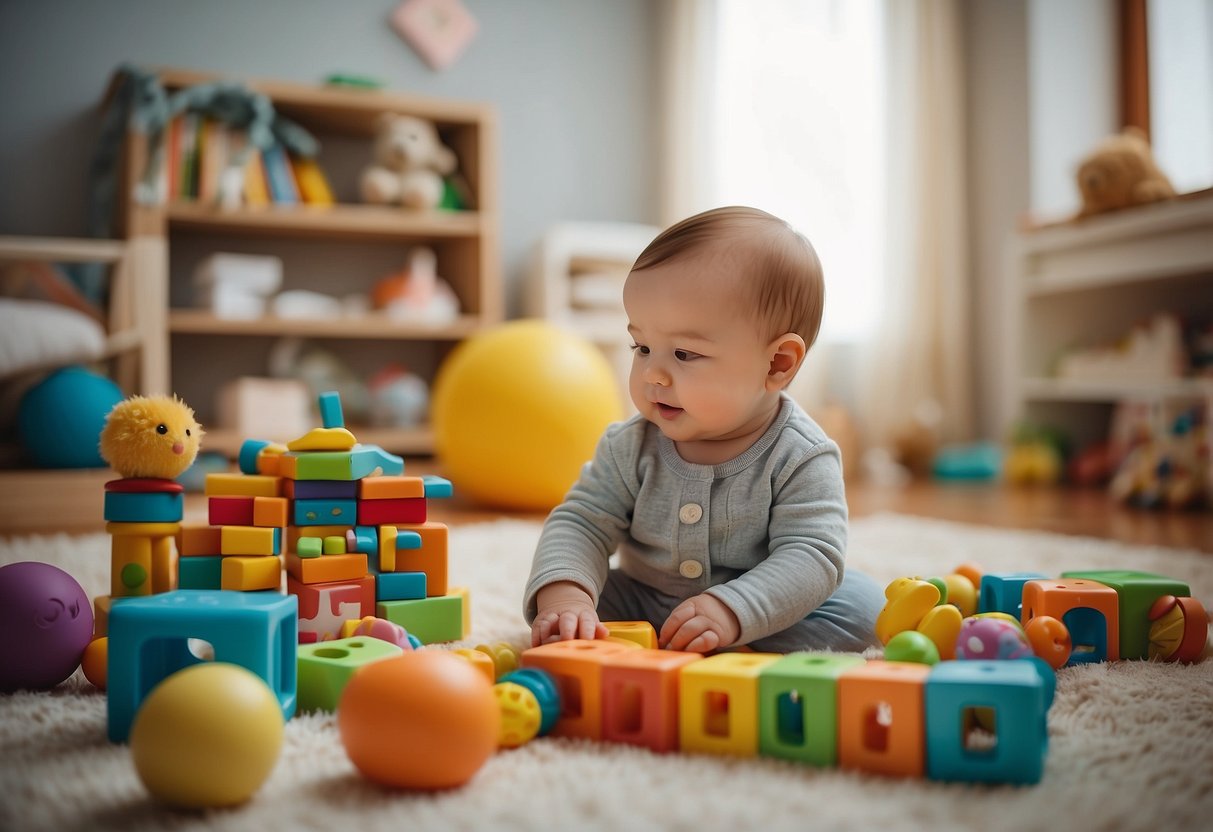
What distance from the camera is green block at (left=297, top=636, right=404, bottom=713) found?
2.62ft

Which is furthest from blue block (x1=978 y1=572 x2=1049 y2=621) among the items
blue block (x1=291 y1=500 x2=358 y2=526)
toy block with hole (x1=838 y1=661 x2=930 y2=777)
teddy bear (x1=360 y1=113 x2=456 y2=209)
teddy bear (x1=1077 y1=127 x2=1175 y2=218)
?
teddy bear (x1=360 y1=113 x2=456 y2=209)

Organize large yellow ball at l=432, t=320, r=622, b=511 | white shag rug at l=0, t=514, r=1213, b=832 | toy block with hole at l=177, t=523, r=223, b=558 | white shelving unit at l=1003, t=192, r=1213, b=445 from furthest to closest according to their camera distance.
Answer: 1. white shelving unit at l=1003, t=192, r=1213, b=445
2. large yellow ball at l=432, t=320, r=622, b=511
3. toy block with hole at l=177, t=523, r=223, b=558
4. white shag rug at l=0, t=514, r=1213, b=832

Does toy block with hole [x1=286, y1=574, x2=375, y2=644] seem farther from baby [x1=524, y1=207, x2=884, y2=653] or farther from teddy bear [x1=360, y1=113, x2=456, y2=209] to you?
teddy bear [x1=360, y1=113, x2=456, y2=209]

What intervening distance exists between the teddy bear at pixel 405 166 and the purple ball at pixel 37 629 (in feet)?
7.46

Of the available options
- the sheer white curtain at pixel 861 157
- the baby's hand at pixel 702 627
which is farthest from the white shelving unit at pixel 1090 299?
the baby's hand at pixel 702 627

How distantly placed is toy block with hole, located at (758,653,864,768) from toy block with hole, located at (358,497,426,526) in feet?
1.48

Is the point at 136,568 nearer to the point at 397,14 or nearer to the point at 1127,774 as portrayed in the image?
the point at 1127,774

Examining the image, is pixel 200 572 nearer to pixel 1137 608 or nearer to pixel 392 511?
pixel 392 511

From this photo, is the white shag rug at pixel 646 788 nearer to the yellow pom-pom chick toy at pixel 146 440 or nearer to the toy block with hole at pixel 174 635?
the toy block with hole at pixel 174 635

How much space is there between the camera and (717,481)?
3.31 feet

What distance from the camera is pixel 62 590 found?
0.90m

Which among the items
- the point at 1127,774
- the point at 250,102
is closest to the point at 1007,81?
the point at 250,102

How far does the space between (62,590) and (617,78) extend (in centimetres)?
311

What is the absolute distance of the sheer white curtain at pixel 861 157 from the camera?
351 cm
